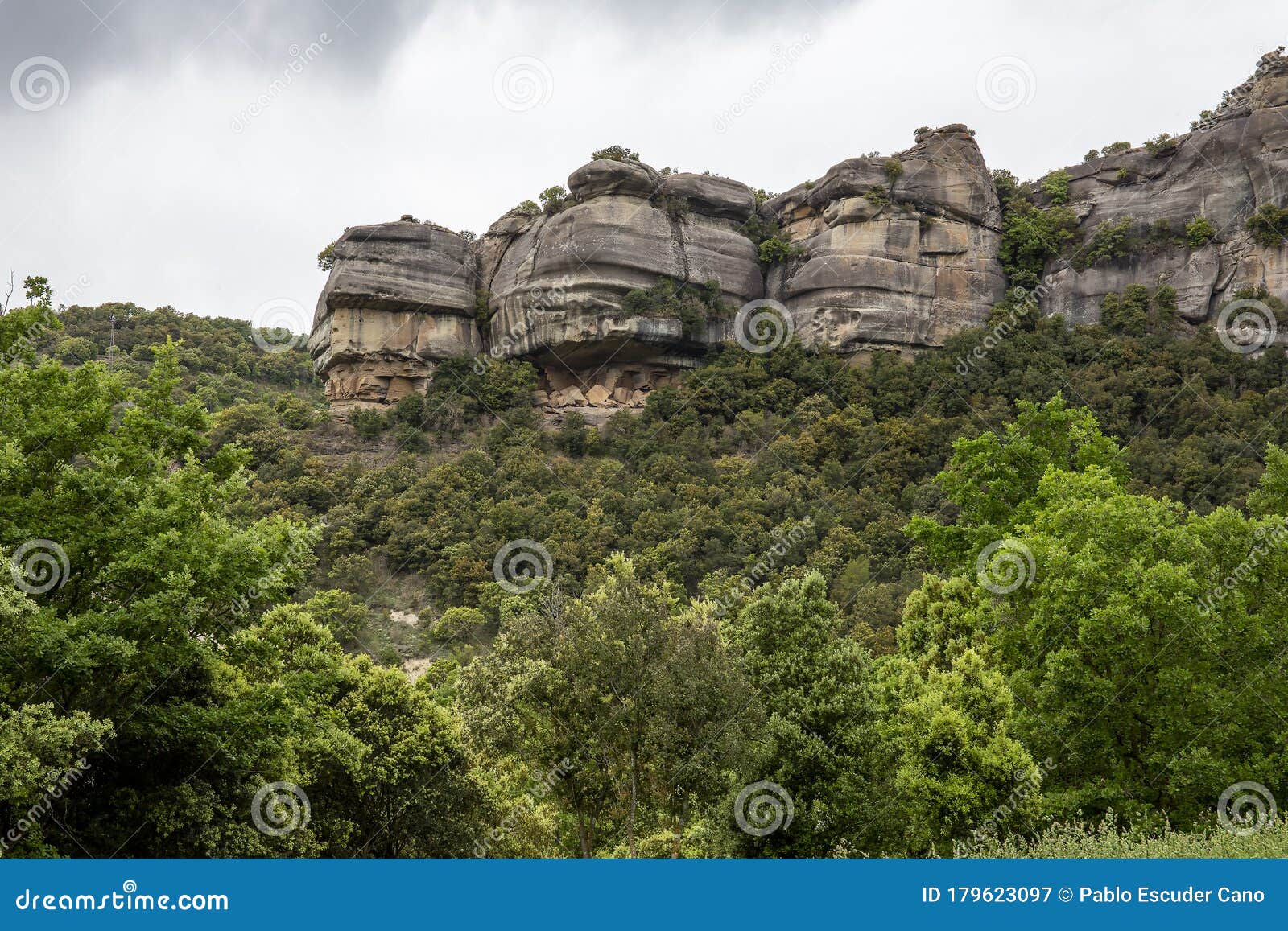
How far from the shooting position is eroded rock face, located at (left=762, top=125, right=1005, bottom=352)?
7600cm

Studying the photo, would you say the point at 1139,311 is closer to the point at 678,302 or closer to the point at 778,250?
the point at 778,250

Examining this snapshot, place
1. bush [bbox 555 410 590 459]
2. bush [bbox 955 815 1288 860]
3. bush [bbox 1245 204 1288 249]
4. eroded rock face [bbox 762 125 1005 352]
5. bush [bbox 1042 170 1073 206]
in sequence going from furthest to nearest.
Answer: bush [bbox 1042 170 1073 206] → eroded rock face [bbox 762 125 1005 352] → bush [bbox 555 410 590 459] → bush [bbox 1245 204 1288 249] → bush [bbox 955 815 1288 860]

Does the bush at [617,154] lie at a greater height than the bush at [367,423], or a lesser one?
greater

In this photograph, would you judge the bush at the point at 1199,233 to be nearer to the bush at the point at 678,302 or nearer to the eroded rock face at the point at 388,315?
the bush at the point at 678,302

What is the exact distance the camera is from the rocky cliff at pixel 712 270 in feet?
245

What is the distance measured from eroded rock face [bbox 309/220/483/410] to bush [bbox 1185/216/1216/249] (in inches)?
2030

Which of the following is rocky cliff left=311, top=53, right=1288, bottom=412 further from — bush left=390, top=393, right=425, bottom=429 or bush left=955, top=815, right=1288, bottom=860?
bush left=955, top=815, right=1288, bottom=860

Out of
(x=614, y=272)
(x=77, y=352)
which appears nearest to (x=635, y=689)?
(x=614, y=272)

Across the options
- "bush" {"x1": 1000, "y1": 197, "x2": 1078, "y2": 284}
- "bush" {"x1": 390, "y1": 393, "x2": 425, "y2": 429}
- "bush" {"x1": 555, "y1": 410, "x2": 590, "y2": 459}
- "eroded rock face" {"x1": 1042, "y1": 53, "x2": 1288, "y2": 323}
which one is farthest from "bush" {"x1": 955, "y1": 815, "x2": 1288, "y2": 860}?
"bush" {"x1": 1000, "y1": 197, "x2": 1078, "y2": 284}

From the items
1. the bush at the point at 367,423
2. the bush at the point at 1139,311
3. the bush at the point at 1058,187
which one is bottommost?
the bush at the point at 367,423

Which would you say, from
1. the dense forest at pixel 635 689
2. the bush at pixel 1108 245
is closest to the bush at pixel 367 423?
the dense forest at pixel 635 689

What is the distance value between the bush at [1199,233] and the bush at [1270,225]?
2.78 m

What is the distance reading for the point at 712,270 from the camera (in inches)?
3150

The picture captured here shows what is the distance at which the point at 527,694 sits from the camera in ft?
71.0
